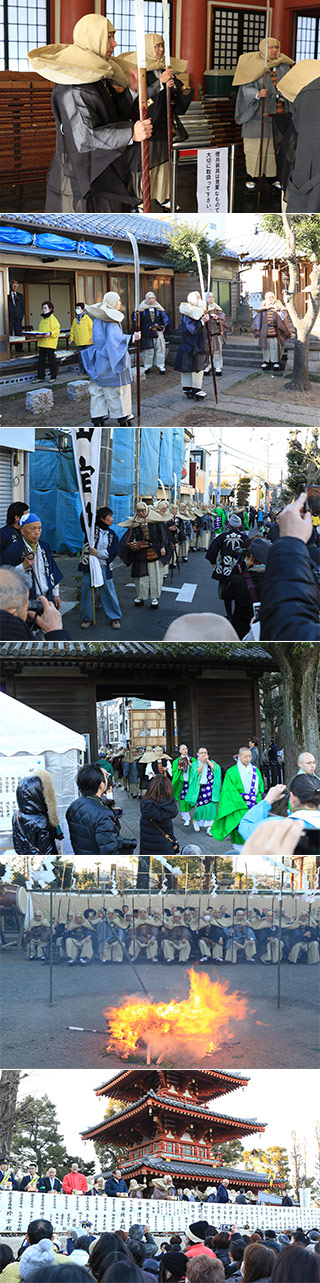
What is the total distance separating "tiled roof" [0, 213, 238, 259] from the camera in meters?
6.02

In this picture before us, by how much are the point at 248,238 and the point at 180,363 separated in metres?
0.64

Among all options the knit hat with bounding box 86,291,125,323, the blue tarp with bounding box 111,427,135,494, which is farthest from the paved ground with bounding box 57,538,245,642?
the knit hat with bounding box 86,291,125,323

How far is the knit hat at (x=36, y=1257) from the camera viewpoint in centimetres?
494

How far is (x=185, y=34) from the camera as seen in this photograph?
22.3ft

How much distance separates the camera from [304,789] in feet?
20.4

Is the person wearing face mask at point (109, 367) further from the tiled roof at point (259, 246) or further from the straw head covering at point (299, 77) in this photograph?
the straw head covering at point (299, 77)

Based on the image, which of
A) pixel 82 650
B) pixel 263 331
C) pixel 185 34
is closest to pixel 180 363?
pixel 263 331

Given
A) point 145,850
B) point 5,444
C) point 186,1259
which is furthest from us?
point 145,850

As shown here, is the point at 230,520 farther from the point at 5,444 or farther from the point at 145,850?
the point at 145,850

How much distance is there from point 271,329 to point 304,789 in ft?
6.95

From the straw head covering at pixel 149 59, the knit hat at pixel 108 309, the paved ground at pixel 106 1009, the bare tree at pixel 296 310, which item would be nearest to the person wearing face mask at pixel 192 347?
the knit hat at pixel 108 309

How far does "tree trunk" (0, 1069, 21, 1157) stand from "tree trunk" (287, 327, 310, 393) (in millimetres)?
3957

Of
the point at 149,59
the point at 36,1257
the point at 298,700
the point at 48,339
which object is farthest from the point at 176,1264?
the point at 149,59

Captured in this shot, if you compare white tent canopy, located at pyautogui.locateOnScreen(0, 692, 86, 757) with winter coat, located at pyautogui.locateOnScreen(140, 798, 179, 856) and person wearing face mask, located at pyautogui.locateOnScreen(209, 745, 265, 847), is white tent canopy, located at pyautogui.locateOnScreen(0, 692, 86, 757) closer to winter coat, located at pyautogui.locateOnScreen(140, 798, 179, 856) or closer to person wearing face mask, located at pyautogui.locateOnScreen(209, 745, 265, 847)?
winter coat, located at pyautogui.locateOnScreen(140, 798, 179, 856)
